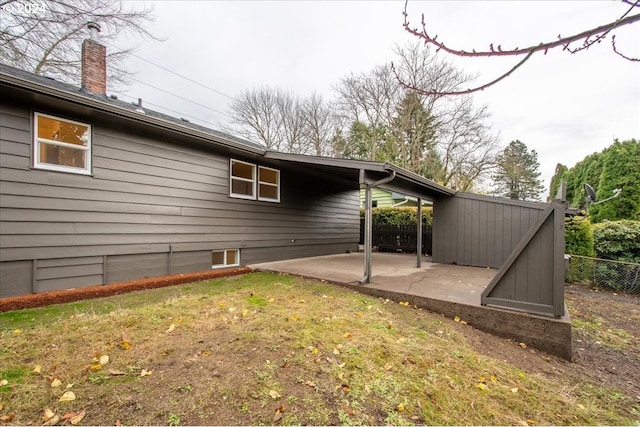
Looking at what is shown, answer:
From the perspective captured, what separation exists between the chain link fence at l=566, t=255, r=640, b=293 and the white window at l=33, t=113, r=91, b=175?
35.4ft

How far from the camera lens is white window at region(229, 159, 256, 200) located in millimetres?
6952

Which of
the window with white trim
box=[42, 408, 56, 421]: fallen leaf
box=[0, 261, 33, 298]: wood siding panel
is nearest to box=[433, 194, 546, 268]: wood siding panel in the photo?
the window with white trim

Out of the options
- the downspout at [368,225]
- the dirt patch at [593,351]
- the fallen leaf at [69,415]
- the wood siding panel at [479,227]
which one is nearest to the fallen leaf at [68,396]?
the fallen leaf at [69,415]

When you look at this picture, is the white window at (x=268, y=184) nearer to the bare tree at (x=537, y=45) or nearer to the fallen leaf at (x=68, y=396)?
the fallen leaf at (x=68, y=396)

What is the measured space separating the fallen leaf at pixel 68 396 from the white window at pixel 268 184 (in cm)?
597

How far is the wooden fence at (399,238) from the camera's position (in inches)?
431

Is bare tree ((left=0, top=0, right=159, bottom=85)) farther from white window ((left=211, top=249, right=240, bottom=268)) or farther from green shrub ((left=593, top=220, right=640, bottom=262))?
green shrub ((left=593, top=220, right=640, bottom=262))

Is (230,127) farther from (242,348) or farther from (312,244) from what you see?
(242,348)

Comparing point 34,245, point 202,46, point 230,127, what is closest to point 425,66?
point 202,46

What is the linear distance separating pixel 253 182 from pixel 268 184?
509mm

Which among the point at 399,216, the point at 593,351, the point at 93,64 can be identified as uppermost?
the point at 93,64

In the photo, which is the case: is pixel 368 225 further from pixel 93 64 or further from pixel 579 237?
pixel 93 64

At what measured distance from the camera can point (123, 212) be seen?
5.02 m

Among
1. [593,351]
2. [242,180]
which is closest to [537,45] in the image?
[593,351]
